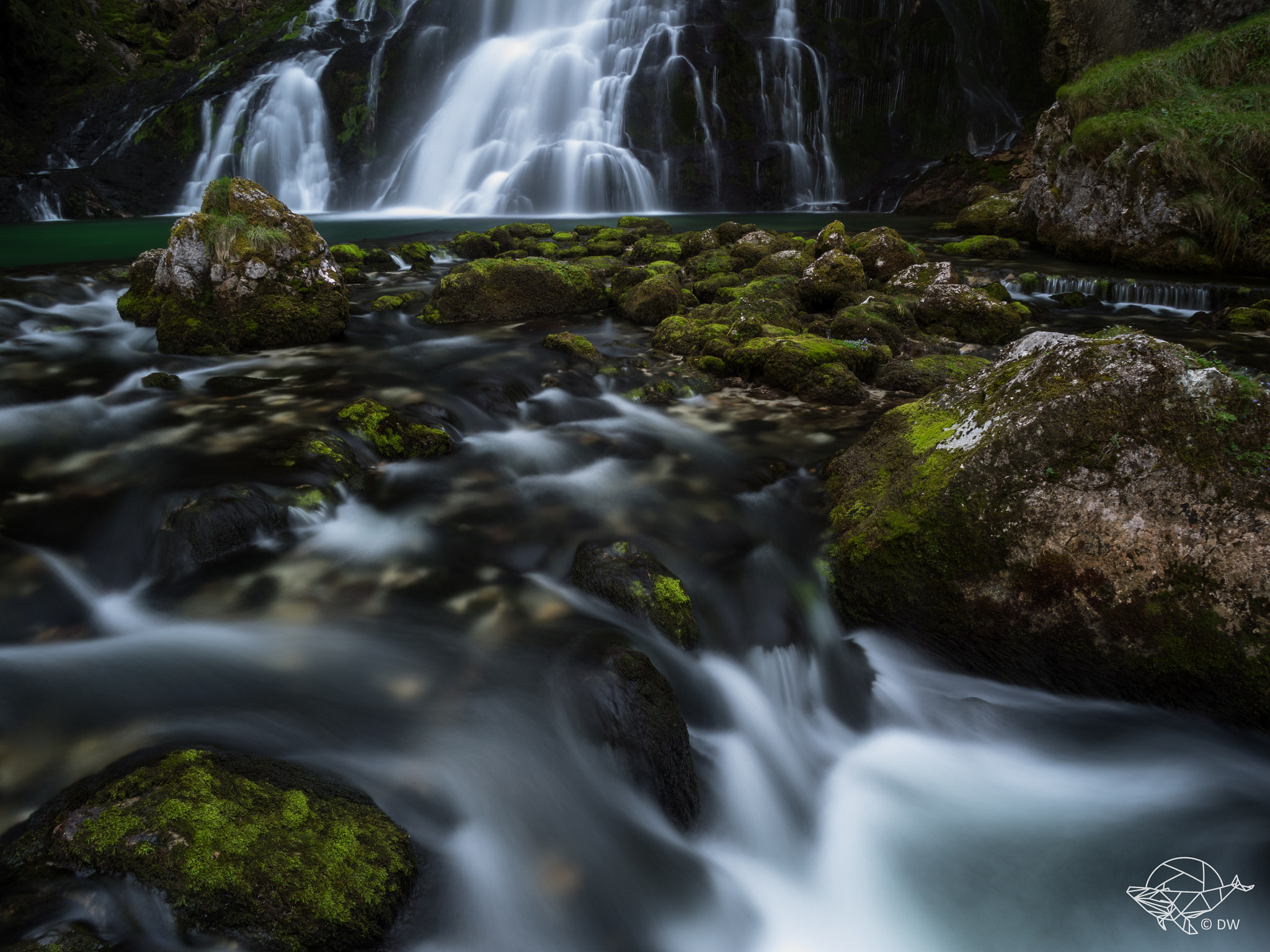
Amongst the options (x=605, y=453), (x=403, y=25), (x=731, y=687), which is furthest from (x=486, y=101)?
(x=731, y=687)

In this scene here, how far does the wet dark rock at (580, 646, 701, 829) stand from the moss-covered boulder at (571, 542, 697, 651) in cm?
59

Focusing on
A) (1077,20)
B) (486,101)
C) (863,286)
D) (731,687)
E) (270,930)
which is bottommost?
(731,687)

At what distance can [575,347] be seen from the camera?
27.5 feet

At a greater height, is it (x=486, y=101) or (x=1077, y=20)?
(x=1077, y=20)

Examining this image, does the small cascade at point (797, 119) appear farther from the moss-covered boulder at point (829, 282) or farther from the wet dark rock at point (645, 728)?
the wet dark rock at point (645, 728)

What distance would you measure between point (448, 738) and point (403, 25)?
3721cm

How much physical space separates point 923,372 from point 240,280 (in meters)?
7.85

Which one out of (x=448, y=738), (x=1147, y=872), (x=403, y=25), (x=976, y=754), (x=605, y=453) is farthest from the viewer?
(x=403, y=25)

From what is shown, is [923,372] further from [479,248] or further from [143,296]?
[479,248]

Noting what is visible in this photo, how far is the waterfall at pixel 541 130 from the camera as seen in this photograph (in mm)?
24203

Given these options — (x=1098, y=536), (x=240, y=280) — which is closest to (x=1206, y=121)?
(x=1098, y=536)

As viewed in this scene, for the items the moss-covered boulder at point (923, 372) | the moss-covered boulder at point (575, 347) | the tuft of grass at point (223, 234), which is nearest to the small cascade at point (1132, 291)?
the moss-covered boulder at point (923, 372)

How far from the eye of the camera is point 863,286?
32.2ft

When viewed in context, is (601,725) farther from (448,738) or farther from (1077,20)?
(1077,20)
